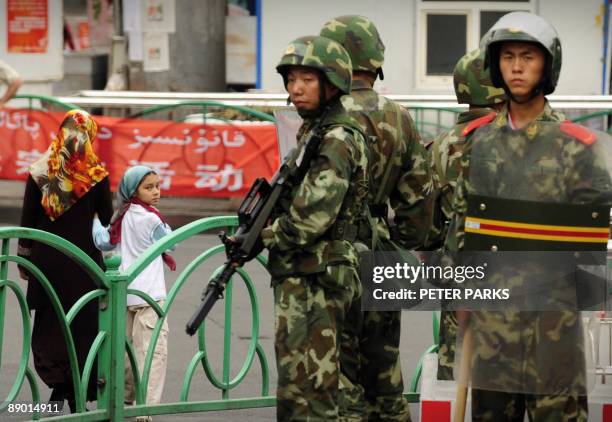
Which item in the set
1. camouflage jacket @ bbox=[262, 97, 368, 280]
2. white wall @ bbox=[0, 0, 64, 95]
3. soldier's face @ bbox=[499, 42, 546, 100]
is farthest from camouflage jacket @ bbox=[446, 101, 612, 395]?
white wall @ bbox=[0, 0, 64, 95]

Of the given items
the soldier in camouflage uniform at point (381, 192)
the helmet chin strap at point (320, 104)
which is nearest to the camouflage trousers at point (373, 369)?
the soldier in camouflage uniform at point (381, 192)

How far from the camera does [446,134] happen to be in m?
6.92

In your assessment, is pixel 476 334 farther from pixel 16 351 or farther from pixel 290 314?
pixel 16 351

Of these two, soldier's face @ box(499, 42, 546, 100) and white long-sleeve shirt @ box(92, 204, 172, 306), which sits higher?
soldier's face @ box(499, 42, 546, 100)

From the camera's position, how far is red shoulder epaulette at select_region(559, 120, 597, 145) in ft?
16.9

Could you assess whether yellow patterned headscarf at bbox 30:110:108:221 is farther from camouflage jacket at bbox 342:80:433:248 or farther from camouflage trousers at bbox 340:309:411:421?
camouflage trousers at bbox 340:309:411:421

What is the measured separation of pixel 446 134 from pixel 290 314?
1.42m

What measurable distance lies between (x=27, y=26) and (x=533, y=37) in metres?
13.2

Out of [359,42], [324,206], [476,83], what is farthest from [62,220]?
[324,206]

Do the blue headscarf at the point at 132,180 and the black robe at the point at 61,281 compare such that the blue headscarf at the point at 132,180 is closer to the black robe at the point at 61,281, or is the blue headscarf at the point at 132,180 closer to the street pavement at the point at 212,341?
the black robe at the point at 61,281

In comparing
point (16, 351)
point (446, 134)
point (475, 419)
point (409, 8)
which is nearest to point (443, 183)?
point (446, 134)

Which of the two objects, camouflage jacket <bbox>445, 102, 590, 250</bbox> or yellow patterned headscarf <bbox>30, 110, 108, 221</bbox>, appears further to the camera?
yellow patterned headscarf <bbox>30, 110, 108, 221</bbox>

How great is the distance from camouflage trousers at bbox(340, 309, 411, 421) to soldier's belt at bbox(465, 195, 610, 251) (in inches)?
45.1

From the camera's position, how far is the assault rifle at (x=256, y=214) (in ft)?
19.1
